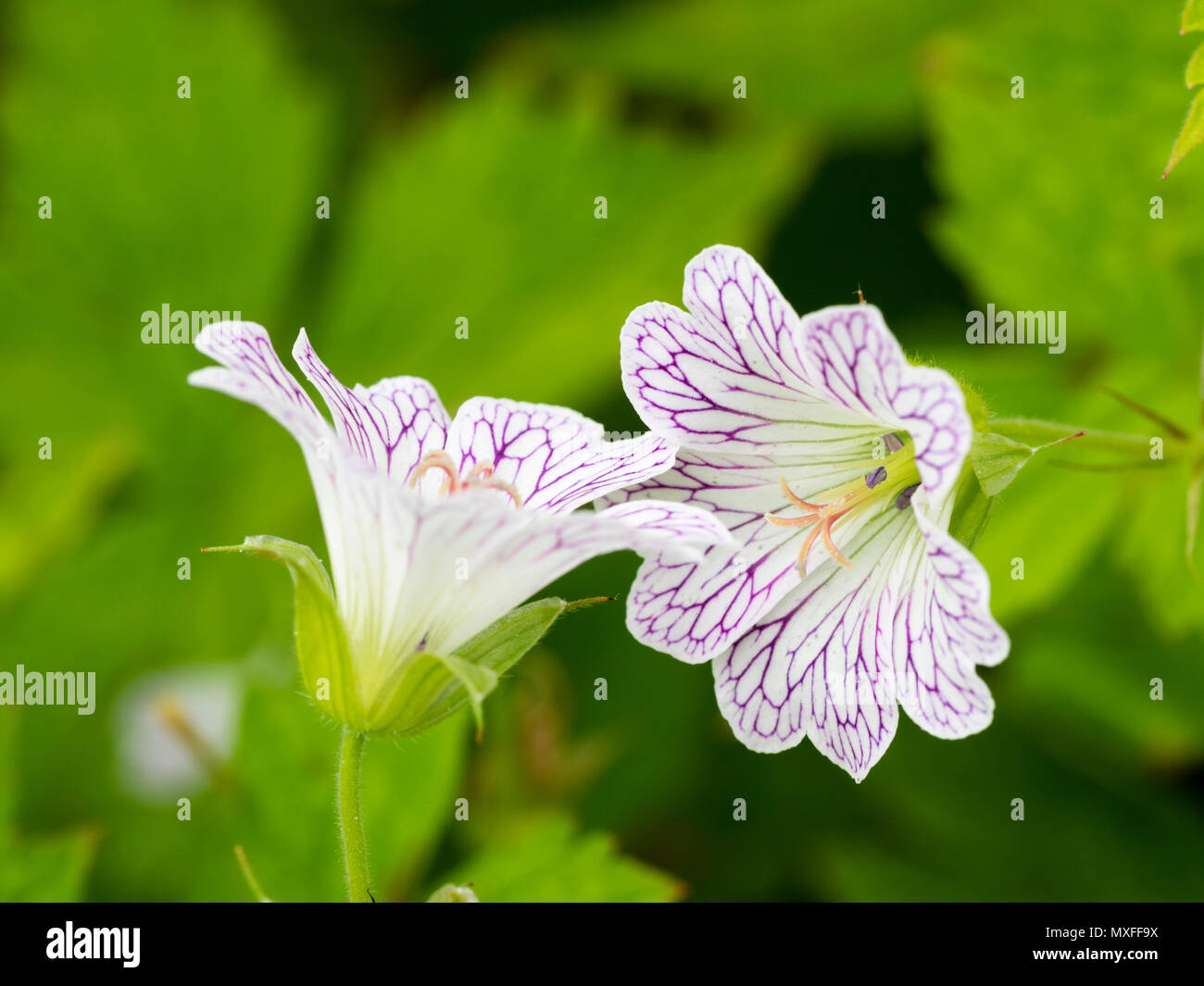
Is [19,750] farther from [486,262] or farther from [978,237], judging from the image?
[978,237]

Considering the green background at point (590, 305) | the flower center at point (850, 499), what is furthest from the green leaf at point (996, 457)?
the green background at point (590, 305)

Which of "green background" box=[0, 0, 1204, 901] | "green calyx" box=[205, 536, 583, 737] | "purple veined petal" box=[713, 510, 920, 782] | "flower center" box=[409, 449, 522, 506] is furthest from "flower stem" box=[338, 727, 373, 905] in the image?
"green background" box=[0, 0, 1204, 901]

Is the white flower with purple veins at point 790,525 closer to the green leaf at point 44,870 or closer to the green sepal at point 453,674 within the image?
the green sepal at point 453,674

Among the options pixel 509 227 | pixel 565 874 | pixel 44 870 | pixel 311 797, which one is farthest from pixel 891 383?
pixel 509 227

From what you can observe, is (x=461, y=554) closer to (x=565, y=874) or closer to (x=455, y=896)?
(x=455, y=896)

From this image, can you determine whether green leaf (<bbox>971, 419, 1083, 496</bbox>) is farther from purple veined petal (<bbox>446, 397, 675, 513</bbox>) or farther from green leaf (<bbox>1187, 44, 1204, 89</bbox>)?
green leaf (<bbox>1187, 44, 1204, 89</bbox>)
